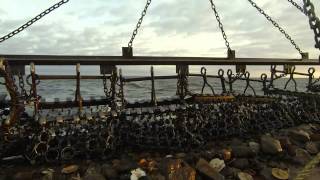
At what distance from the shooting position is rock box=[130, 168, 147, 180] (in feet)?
17.9

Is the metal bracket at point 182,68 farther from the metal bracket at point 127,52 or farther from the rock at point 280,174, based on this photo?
the rock at point 280,174

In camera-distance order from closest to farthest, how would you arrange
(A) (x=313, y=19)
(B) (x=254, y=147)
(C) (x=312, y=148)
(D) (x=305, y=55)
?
(A) (x=313, y=19)
(B) (x=254, y=147)
(C) (x=312, y=148)
(D) (x=305, y=55)

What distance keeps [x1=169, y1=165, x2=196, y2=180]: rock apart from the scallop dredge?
102cm

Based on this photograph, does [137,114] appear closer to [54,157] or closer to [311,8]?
[54,157]

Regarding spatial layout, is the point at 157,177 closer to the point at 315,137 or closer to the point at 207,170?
the point at 207,170

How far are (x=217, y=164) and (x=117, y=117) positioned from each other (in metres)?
2.01

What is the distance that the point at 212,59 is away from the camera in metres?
7.06

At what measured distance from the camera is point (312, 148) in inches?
292

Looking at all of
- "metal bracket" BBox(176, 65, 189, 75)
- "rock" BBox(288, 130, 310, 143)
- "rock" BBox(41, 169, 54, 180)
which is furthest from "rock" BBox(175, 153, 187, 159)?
"rock" BBox(288, 130, 310, 143)

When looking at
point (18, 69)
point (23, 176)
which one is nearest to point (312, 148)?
point (23, 176)

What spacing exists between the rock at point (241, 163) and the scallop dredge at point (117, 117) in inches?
29.2

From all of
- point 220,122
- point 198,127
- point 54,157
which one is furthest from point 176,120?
point 54,157

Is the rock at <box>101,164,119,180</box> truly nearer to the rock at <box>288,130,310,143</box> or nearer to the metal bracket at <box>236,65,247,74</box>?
the metal bracket at <box>236,65,247,74</box>

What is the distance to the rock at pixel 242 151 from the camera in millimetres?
6566
